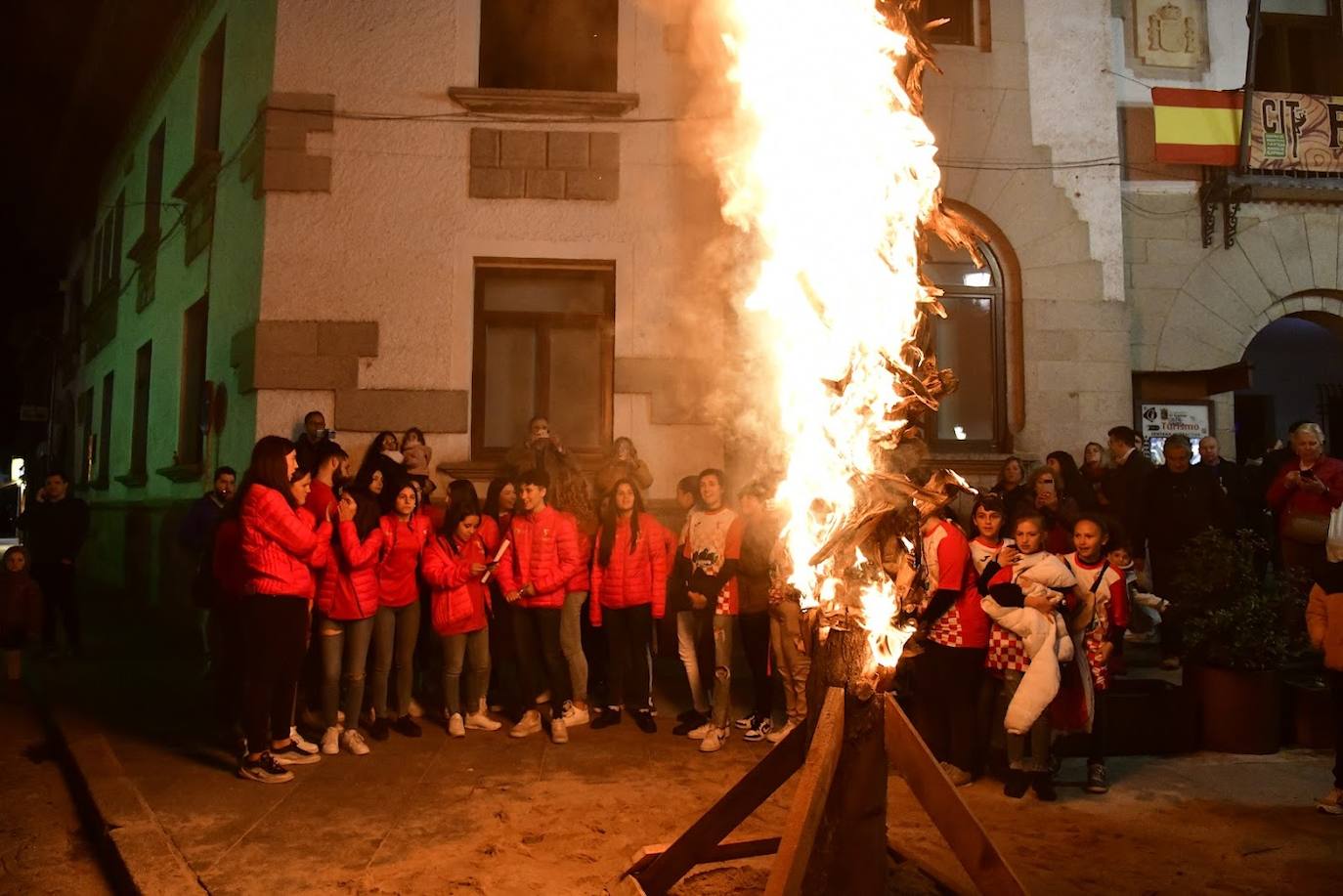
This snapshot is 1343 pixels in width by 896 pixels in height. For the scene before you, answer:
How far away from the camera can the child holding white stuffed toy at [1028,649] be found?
5375 mm

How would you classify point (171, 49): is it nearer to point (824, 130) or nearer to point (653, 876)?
point (824, 130)

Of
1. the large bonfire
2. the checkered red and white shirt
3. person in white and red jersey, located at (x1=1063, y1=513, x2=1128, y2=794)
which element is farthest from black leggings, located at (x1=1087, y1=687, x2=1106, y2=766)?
the large bonfire

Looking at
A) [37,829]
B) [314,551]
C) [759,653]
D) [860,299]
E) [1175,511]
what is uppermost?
[860,299]

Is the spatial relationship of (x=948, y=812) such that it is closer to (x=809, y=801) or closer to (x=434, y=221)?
(x=809, y=801)

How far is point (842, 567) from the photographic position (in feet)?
12.6

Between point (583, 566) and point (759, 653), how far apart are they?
4.90 feet

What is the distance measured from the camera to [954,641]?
5820 mm

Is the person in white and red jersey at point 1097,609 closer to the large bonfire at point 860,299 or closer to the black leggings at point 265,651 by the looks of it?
the large bonfire at point 860,299

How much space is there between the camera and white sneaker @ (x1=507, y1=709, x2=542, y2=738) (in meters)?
6.59

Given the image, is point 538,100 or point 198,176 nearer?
point 538,100

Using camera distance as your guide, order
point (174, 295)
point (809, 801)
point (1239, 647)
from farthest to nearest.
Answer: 1. point (174, 295)
2. point (1239, 647)
3. point (809, 801)

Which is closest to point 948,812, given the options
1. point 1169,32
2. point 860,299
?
point 860,299

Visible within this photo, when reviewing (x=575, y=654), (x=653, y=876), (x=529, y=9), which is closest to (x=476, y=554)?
(x=575, y=654)

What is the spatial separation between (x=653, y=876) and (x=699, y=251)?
6346 mm
